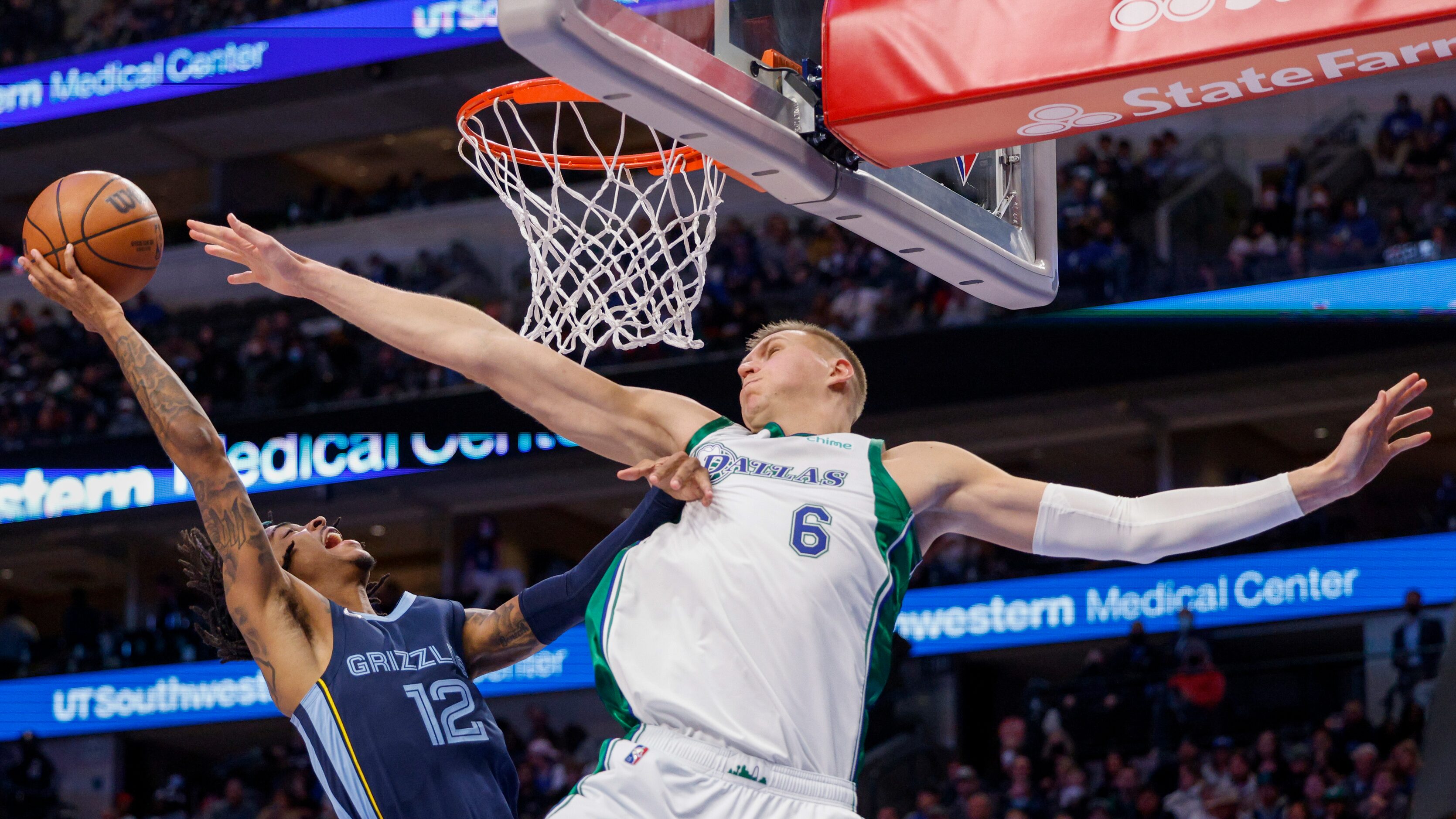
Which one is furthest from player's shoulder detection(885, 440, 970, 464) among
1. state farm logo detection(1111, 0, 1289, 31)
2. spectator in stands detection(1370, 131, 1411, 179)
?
spectator in stands detection(1370, 131, 1411, 179)

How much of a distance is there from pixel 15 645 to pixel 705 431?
652 inches

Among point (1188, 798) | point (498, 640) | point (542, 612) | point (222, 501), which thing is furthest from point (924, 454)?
point (1188, 798)

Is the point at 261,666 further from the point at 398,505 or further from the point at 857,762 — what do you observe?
the point at 398,505

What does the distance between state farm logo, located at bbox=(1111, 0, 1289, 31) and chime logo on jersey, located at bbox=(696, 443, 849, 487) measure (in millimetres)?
1227

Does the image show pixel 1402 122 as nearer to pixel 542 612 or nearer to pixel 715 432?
pixel 542 612

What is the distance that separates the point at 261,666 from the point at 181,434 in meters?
0.72

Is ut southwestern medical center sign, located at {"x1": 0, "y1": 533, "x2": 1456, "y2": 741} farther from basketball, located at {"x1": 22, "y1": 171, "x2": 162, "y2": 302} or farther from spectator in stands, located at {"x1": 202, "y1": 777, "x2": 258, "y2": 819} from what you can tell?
basketball, located at {"x1": 22, "y1": 171, "x2": 162, "y2": 302}

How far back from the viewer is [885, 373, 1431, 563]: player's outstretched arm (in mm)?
3330

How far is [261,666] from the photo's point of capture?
13.9 ft

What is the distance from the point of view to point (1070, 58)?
3.54 m

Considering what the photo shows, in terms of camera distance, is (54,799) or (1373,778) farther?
(54,799)

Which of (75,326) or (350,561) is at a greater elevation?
(75,326)

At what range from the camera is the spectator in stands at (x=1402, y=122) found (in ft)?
45.7

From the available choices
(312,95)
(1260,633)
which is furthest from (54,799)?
(1260,633)
